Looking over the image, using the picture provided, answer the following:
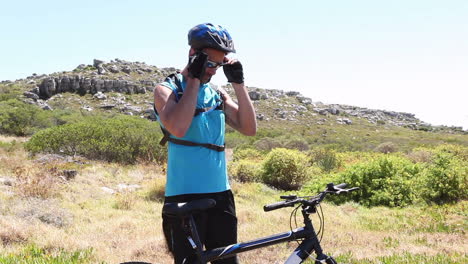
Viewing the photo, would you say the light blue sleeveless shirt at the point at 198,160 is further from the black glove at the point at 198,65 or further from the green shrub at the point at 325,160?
the green shrub at the point at 325,160

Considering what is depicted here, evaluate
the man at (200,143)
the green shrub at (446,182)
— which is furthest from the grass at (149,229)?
the man at (200,143)

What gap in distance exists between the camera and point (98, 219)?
869 cm

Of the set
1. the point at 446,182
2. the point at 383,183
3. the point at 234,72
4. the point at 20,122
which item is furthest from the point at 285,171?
the point at 20,122

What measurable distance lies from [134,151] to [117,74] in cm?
8075

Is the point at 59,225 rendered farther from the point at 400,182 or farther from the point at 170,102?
the point at 400,182

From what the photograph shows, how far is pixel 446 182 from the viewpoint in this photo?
11930 millimetres

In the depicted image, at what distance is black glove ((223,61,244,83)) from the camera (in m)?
2.39

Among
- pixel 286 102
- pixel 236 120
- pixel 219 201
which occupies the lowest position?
pixel 286 102

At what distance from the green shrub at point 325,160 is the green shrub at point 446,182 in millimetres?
7229

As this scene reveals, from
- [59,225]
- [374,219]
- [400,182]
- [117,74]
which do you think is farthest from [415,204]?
[117,74]

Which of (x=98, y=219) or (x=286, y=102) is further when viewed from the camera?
(x=286, y=102)

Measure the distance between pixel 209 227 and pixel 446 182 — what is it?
11690 mm

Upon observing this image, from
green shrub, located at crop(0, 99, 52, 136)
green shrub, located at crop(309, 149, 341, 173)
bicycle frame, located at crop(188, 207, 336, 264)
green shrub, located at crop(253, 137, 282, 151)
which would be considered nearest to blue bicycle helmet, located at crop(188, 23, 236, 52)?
bicycle frame, located at crop(188, 207, 336, 264)

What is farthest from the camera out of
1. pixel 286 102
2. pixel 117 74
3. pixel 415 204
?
pixel 286 102
